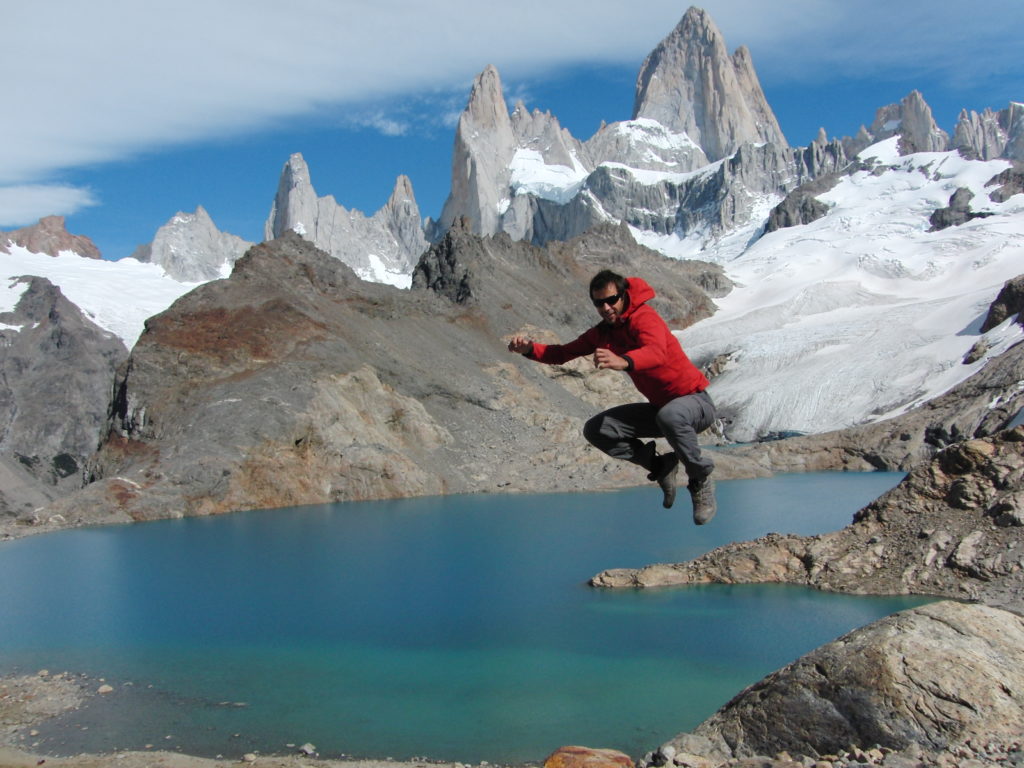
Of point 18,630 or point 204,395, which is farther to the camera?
point 204,395

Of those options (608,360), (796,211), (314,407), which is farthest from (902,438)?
(796,211)

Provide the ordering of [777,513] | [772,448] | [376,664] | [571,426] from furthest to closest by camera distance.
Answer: [772,448], [571,426], [777,513], [376,664]

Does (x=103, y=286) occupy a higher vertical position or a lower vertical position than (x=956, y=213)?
lower

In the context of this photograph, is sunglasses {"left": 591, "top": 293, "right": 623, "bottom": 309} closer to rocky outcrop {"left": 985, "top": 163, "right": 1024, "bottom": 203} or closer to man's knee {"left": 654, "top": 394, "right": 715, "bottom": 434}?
man's knee {"left": 654, "top": 394, "right": 715, "bottom": 434}

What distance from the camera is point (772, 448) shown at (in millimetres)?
66125

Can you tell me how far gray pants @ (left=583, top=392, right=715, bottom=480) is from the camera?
7.35 meters

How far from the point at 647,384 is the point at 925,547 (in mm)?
16127

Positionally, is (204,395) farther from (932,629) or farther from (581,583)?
(932,629)

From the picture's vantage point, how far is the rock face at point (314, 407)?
145 ft

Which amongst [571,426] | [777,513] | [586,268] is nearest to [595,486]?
[571,426]

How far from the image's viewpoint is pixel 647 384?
24.4ft

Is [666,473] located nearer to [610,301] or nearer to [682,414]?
[682,414]

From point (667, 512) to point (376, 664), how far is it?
24123mm

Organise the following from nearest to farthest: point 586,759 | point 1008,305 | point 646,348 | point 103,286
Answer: point 646,348 < point 586,759 < point 1008,305 < point 103,286
